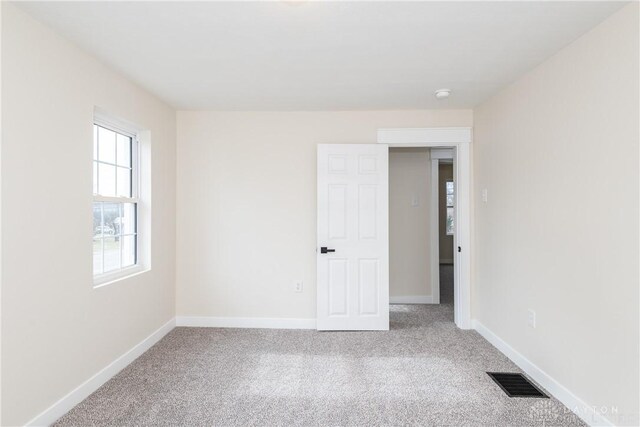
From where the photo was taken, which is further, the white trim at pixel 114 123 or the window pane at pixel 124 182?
the window pane at pixel 124 182

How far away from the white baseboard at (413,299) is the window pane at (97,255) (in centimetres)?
352

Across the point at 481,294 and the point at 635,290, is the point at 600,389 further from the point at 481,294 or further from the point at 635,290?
the point at 481,294

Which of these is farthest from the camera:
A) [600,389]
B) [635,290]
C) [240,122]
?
[240,122]

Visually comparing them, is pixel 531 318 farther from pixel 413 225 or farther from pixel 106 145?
pixel 106 145

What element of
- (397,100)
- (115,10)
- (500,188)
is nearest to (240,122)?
(397,100)

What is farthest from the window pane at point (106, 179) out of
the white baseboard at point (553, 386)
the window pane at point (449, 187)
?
the window pane at point (449, 187)

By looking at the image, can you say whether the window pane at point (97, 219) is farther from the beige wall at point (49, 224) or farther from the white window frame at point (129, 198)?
the beige wall at point (49, 224)

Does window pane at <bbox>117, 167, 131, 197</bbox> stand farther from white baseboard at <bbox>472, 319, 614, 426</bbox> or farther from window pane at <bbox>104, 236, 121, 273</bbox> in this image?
white baseboard at <bbox>472, 319, 614, 426</bbox>

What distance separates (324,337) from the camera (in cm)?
357

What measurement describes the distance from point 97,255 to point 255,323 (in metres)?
1.73

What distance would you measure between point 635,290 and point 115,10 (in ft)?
9.96

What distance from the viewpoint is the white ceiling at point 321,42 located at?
1895 millimetres

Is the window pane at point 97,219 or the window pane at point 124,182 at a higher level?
the window pane at point 124,182

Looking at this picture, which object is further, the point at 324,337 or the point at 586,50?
the point at 324,337
